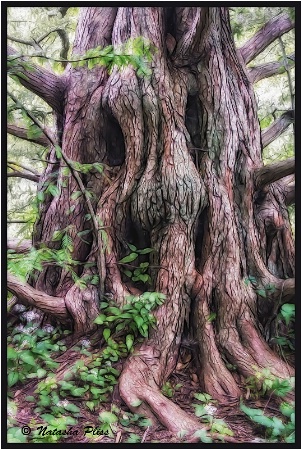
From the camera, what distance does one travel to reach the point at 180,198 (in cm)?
221

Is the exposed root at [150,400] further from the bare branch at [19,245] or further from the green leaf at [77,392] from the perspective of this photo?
the bare branch at [19,245]

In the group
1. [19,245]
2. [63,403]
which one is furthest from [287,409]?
[19,245]

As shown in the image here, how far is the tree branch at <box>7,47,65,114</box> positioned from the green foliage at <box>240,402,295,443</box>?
7.27ft

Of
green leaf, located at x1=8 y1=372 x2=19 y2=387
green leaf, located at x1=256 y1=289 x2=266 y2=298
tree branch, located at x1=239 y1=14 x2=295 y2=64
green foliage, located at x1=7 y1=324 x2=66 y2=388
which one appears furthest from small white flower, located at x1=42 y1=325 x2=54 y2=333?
tree branch, located at x1=239 y1=14 x2=295 y2=64

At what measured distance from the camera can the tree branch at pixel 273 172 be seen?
2.08m

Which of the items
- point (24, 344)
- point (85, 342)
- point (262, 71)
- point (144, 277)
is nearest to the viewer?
point (24, 344)

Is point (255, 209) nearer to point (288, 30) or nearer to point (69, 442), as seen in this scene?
point (288, 30)

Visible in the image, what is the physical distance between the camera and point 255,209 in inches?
98.0

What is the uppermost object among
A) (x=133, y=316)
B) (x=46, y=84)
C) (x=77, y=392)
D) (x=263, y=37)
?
(x=263, y=37)

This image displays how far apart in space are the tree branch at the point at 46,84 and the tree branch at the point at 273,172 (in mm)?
1434

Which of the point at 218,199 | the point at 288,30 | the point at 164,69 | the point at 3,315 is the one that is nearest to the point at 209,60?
the point at 164,69

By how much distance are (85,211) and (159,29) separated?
1233 millimetres

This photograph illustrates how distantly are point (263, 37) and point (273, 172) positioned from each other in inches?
47.3

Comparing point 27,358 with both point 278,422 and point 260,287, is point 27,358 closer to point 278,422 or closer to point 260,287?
point 278,422
